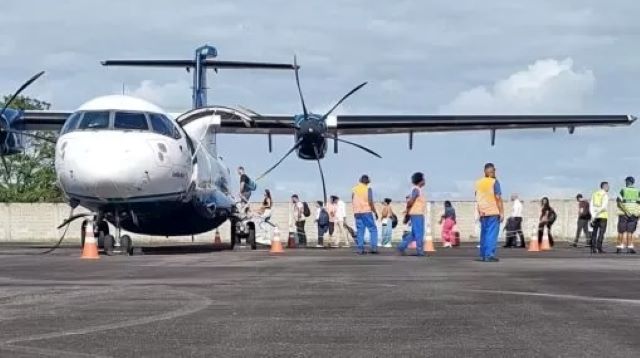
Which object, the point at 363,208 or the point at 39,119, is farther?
the point at 39,119

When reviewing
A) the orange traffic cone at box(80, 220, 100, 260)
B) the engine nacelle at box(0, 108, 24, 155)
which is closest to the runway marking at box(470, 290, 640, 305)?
the orange traffic cone at box(80, 220, 100, 260)

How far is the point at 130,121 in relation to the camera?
2120cm

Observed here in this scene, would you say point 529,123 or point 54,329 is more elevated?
point 529,123

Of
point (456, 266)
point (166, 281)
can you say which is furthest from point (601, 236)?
point (166, 281)

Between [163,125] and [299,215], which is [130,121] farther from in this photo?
[299,215]

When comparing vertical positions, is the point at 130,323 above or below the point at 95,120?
below

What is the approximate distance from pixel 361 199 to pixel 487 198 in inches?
181

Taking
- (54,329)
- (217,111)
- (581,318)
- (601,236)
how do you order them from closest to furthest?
1. (54,329)
2. (581,318)
3. (601,236)
4. (217,111)

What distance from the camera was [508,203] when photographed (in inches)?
1736

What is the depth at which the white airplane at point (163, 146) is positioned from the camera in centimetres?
2039

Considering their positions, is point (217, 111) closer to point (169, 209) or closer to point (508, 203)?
point (169, 209)

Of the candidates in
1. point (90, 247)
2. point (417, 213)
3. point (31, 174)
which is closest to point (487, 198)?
point (417, 213)

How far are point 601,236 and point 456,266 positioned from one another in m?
9.40

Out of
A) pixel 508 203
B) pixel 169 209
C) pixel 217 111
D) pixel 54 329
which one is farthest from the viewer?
pixel 508 203
